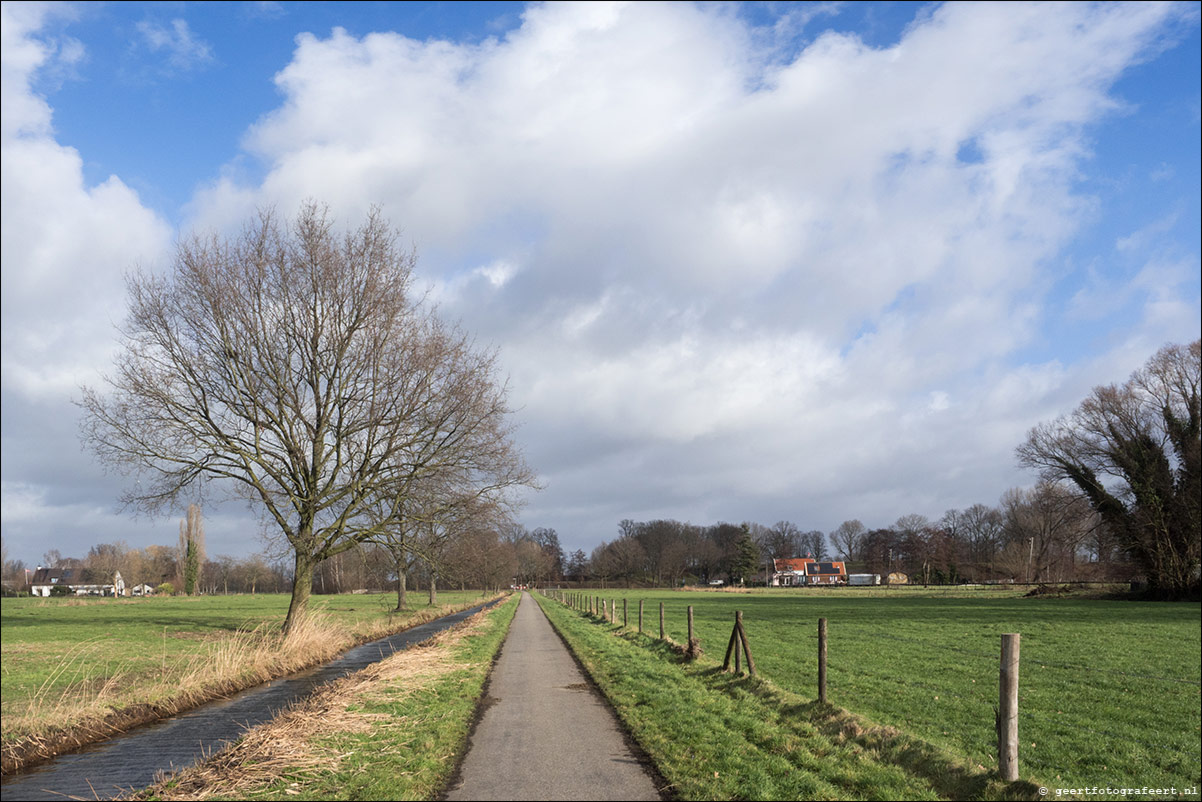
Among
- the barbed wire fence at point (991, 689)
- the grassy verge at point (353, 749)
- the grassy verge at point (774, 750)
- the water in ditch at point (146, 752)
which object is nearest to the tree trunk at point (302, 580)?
the water in ditch at point (146, 752)

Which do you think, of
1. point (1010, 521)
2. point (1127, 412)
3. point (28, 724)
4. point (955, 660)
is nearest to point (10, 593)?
point (28, 724)

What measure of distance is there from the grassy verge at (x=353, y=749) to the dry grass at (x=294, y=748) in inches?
0.4

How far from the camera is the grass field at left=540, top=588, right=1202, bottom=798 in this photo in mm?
10445

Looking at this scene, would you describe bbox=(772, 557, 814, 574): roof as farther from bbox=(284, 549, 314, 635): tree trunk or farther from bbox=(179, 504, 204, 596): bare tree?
bbox=(284, 549, 314, 635): tree trunk

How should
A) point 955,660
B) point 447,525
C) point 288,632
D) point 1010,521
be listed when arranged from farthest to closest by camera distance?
1. point 1010,521
2. point 447,525
3. point 288,632
4. point 955,660

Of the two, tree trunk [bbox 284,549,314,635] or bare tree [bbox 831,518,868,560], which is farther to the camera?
bare tree [bbox 831,518,868,560]

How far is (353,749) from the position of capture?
29.4 feet

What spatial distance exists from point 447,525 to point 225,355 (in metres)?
8.75

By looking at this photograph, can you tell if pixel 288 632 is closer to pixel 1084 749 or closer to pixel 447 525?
pixel 447 525

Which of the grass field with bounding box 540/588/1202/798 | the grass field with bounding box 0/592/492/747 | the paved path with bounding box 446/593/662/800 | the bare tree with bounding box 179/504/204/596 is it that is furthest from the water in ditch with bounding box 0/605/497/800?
the bare tree with bounding box 179/504/204/596

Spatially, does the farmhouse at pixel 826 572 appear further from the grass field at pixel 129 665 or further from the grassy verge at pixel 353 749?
the grassy verge at pixel 353 749

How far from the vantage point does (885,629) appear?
3027cm

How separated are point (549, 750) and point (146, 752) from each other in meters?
6.91

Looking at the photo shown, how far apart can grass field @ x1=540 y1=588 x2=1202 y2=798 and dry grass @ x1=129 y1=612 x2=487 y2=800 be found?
7.24 metres
